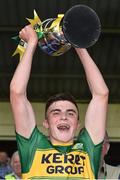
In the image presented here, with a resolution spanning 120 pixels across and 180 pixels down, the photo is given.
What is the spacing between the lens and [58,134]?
2543 millimetres

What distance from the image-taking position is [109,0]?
4.49 meters

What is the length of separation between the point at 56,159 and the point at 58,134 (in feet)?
0.47

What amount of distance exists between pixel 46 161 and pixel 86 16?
802 mm

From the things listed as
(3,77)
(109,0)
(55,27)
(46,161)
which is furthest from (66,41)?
(3,77)

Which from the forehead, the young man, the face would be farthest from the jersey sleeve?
the forehead

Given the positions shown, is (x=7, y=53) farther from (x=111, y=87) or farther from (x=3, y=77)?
(x=111, y=87)

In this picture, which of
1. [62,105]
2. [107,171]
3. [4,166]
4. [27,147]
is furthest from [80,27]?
[4,166]

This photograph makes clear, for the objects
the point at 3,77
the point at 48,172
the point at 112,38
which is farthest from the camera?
the point at 3,77

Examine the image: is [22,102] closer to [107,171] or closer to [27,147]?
[27,147]

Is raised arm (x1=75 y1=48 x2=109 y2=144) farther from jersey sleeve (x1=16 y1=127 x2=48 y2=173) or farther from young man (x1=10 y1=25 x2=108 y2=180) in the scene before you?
jersey sleeve (x1=16 y1=127 x2=48 y2=173)

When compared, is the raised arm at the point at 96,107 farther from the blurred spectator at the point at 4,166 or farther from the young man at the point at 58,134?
the blurred spectator at the point at 4,166

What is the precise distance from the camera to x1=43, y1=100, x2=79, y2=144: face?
2.54 metres

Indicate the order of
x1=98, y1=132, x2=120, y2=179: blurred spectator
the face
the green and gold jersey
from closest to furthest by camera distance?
the green and gold jersey < the face < x1=98, y1=132, x2=120, y2=179: blurred spectator

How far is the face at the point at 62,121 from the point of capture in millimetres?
2545
